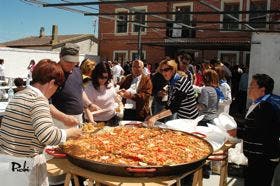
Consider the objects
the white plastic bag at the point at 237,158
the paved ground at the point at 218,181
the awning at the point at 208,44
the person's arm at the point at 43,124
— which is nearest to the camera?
the person's arm at the point at 43,124

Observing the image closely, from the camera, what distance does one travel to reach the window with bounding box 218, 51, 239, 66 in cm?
2039

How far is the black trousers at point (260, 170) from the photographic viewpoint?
11.9 ft

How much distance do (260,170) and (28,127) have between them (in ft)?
7.89

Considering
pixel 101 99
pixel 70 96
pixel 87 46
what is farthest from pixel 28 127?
pixel 87 46

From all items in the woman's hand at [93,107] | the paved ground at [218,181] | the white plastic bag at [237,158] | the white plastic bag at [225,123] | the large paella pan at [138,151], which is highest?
the woman's hand at [93,107]

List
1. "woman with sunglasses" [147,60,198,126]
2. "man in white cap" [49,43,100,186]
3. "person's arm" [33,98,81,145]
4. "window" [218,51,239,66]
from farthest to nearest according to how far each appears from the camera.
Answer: "window" [218,51,239,66], "woman with sunglasses" [147,60,198,126], "man in white cap" [49,43,100,186], "person's arm" [33,98,81,145]

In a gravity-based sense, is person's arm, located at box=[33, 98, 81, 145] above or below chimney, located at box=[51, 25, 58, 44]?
below

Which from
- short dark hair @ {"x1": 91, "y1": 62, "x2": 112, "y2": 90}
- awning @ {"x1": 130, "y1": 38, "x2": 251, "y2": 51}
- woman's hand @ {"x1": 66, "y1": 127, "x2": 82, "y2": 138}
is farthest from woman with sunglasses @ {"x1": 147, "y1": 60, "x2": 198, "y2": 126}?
awning @ {"x1": 130, "y1": 38, "x2": 251, "y2": 51}

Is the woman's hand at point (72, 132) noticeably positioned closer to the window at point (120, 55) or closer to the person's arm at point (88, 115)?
the person's arm at point (88, 115)

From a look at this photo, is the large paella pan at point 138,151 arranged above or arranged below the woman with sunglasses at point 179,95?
below

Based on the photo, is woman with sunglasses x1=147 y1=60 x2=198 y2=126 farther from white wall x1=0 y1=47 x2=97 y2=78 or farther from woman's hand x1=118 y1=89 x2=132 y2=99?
white wall x1=0 y1=47 x2=97 y2=78

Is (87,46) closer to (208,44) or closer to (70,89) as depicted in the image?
(208,44)

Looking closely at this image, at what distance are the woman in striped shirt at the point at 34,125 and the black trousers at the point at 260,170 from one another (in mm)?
2052

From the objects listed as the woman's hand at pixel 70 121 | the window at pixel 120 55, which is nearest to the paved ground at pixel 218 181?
the woman's hand at pixel 70 121
